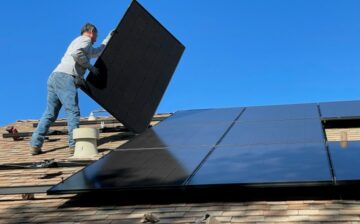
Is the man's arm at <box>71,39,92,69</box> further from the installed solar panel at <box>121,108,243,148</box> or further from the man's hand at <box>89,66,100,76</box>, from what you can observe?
the installed solar panel at <box>121,108,243,148</box>

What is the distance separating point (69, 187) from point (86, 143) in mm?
1966

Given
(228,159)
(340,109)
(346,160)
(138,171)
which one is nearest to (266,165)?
(228,159)

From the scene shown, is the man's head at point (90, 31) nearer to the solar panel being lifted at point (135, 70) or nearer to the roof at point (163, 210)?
the solar panel being lifted at point (135, 70)

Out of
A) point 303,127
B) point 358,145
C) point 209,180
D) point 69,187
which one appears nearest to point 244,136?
Result: point 303,127

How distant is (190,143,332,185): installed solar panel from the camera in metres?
4.27

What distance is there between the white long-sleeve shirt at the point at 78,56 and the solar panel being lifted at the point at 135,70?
212 mm

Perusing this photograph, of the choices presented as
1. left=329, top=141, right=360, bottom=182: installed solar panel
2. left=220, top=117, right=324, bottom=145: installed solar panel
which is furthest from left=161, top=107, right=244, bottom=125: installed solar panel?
left=329, top=141, right=360, bottom=182: installed solar panel

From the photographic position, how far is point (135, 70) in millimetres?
7793

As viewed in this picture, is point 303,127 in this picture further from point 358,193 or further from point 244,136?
point 358,193

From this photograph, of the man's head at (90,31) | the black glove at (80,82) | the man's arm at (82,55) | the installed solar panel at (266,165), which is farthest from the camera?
the man's head at (90,31)

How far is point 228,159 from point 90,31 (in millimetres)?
3230

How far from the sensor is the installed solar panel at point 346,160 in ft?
13.4

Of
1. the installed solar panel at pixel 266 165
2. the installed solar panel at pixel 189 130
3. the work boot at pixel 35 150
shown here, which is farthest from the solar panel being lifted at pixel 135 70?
the installed solar panel at pixel 266 165

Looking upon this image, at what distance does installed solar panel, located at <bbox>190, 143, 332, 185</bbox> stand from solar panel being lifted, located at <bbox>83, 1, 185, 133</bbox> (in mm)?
2309
